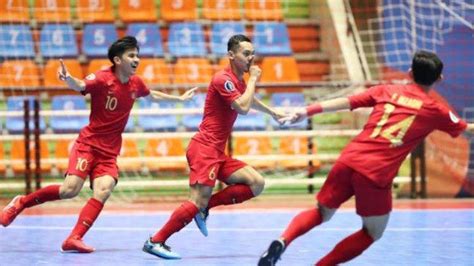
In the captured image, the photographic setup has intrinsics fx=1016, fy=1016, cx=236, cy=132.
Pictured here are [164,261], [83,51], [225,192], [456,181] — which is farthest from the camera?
[83,51]

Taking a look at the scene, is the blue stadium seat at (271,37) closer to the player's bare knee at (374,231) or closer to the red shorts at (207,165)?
the red shorts at (207,165)

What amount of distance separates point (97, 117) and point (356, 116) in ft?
20.5

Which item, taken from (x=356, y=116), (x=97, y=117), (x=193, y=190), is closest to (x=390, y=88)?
(x=193, y=190)

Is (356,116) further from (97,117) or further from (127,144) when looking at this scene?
(97,117)

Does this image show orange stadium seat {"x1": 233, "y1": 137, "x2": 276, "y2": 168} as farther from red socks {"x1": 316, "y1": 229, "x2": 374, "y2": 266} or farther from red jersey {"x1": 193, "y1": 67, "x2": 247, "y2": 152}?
red socks {"x1": 316, "y1": 229, "x2": 374, "y2": 266}

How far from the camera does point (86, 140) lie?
27.5 feet

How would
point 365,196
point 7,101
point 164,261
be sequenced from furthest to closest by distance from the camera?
point 7,101 < point 164,261 < point 365,196

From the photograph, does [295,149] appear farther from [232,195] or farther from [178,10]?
[232,195]

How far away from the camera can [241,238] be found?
9.02m

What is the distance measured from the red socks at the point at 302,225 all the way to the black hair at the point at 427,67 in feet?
3.41

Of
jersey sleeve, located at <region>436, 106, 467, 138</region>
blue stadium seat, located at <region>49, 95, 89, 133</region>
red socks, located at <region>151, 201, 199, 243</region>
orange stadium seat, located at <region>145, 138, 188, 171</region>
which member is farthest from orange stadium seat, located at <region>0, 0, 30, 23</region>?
jersey sleeve, located at <region>436, 106, 467, 138</region>

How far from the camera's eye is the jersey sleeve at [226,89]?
7582 millimetres

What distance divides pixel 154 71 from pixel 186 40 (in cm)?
79

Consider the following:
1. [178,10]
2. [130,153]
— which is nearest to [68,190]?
[130,153]
